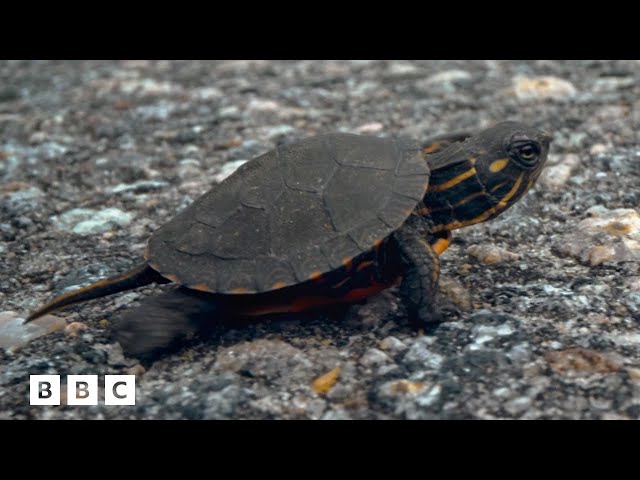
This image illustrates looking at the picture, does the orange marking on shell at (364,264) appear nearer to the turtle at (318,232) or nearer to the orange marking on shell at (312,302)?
the turtle at (318,232)

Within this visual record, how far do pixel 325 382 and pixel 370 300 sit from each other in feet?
2.23

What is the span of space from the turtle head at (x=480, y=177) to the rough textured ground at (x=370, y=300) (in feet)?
1.19

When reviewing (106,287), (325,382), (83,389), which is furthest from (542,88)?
(83,389)

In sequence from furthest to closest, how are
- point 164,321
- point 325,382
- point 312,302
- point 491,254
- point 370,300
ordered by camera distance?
1. point 491,254
2. point 370,300
3. point 312,302
4. point 164,321
5. point 325,382

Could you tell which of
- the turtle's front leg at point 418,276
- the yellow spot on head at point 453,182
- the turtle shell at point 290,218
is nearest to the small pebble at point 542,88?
the yellow spot on head at point 453,182

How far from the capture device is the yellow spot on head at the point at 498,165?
387 centimetres

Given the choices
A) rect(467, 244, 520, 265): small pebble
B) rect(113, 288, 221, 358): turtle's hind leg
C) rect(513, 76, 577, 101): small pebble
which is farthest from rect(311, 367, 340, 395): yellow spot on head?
rect(513, 76, 577, 101): small pebble

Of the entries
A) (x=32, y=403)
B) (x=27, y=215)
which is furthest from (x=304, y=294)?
(x=27, y=215)

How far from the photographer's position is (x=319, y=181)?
3670 mm

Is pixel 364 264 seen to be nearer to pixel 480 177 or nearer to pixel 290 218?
pixel 290 218

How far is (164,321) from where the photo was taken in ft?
11.7

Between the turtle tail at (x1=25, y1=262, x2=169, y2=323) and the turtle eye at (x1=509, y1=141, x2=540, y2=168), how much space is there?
190cm

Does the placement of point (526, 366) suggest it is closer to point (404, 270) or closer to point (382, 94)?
point (404, 270)

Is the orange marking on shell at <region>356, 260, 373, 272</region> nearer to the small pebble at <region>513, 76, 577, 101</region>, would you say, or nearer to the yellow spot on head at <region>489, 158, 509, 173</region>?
the yellow spot on head at <region>489, 158, 509, 173</region>
